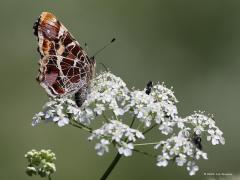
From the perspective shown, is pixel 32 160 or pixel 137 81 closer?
pixel 32 160

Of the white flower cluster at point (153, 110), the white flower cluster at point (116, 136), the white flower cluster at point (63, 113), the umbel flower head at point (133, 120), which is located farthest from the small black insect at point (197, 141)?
the white flower cluster at point (63, 113)

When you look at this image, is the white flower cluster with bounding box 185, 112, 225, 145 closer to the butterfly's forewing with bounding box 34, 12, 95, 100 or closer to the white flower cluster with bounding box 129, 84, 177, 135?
the white flower cluster with bounding box 129, 84, 177, 135

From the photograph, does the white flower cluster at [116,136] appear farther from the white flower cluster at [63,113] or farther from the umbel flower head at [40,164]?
the umbel flower head at [40,164]

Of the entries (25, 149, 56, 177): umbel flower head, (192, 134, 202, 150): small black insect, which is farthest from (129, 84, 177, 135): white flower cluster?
(25, 149, 56, 177): umbel flower head

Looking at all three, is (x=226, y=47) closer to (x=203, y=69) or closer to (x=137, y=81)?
(x=203, y=69)

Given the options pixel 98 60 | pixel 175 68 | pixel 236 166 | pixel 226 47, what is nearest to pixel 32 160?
pixel 236 166
